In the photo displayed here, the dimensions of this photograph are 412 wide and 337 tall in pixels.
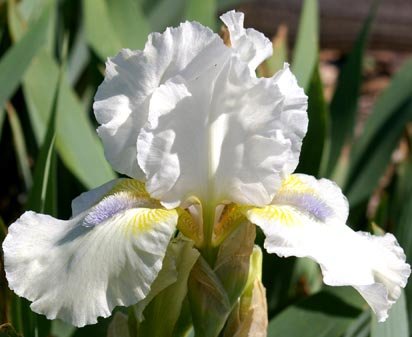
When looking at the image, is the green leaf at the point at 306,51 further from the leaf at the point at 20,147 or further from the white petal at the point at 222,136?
the white petal at the point at 222,136

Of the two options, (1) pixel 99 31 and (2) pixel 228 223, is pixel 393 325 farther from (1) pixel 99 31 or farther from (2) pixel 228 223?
(1) pixel 99 31

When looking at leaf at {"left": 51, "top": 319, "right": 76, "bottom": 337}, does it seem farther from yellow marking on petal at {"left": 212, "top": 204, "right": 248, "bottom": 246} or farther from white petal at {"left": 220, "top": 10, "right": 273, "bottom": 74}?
white petal at {"left": 220, "top": 10, "right": 273, "bottom": 74}

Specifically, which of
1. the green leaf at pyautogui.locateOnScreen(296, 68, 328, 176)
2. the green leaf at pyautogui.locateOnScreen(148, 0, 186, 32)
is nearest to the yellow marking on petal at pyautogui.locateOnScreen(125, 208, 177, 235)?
the green leaf at pyautogui.locateOnScreen(296, 68, 328, 176)

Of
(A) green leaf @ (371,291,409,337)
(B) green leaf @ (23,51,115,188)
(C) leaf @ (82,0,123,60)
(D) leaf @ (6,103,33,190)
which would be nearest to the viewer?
(A) green leaf @ (371,291,409,337)

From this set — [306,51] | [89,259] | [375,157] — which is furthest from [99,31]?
[89,259]

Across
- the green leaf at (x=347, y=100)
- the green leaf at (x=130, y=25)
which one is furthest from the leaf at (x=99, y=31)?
the green leaf at (x=347, y=100)
